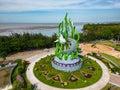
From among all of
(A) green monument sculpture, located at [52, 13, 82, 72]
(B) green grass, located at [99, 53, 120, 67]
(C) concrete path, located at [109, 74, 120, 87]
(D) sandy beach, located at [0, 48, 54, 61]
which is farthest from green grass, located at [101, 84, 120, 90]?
(D) sandy beach, located at [0, 48, 54, 61]

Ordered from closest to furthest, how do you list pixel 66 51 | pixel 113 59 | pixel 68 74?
pixel 68 74 < pixel 66 51 < pixel 113 59

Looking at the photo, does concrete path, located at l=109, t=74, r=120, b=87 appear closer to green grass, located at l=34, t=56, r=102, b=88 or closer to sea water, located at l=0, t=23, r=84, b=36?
green grass, located at l=34, t=56, r=102, b=88

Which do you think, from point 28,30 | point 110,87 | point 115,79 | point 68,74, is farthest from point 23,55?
point 28,30

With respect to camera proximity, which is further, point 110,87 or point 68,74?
point 68,74

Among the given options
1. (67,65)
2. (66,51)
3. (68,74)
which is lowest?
(68,74)

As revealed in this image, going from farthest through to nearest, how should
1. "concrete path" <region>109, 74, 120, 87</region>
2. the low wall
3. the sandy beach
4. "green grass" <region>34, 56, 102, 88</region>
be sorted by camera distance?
the sandy beach, the low wall, "concrete path" <region>109, 74, 120, 87</region>, "green grass" <region>34, 56, 102, 88</region>

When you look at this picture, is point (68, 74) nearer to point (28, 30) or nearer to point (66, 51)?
point (66, 51)

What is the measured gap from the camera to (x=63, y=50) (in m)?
44.2

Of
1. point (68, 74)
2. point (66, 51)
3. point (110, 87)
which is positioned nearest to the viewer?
point (110, 87)

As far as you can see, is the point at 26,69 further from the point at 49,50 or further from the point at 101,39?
the point at 101,39

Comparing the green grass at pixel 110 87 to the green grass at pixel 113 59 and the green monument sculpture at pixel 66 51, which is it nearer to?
the green monument sculpture at pixel 66 51

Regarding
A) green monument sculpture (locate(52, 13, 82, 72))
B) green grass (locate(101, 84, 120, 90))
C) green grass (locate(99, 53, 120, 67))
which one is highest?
green monument sculpture (locate(52, 13, 82, 72))

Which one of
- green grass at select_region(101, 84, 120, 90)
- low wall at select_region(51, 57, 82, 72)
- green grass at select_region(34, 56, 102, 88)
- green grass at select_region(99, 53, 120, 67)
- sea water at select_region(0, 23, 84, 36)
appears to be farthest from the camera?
sea water at select_region(0, 23, 84, 36)

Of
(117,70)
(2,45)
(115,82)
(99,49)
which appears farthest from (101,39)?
(2,45)
